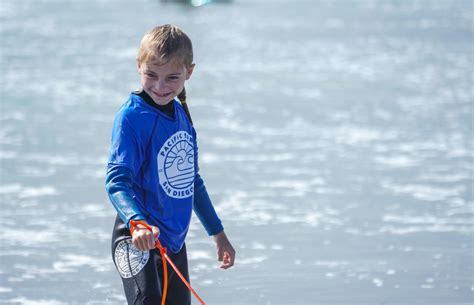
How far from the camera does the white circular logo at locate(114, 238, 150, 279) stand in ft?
11.1

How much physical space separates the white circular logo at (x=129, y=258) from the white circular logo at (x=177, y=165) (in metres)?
0.23

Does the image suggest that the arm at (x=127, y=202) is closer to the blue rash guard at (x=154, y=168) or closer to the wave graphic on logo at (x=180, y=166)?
the blue rash guard at (x=154, y=168)

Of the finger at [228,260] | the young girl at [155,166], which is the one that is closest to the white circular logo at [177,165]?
the young girl at [155,166]

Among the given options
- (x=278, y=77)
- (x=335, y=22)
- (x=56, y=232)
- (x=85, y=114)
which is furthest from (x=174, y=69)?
(x=335, y=22)

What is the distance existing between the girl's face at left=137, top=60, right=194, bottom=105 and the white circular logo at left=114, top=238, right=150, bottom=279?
0.51 metres

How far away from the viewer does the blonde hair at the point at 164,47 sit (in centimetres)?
323

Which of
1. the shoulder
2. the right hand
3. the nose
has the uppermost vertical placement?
the nose

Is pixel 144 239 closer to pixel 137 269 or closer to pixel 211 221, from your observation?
pixel 137 269

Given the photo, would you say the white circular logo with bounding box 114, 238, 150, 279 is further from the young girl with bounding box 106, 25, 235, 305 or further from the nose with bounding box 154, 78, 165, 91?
the nose with bounding box 154, 78, 165, 91

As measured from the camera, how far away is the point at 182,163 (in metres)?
3.46

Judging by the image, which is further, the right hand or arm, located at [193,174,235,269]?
arm, located at [193,174,235,269]

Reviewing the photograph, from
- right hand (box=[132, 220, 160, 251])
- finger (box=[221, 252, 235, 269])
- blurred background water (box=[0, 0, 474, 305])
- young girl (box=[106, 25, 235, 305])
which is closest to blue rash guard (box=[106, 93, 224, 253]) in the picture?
young girl (box=[106, 25, 235, 305])

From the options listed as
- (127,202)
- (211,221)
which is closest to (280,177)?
(211,221)

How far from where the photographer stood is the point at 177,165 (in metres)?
3.43
